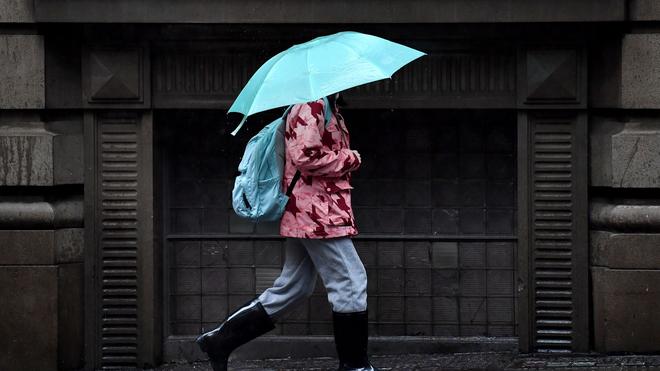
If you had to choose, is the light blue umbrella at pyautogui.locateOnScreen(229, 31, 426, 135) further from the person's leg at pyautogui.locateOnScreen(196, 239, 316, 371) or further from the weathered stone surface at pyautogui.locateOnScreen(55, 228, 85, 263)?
the weathered stone surface at pyautogui.locateOnScreen(55, 228, 85, 263)

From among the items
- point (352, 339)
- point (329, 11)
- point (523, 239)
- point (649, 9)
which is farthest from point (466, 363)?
point (649, 9)

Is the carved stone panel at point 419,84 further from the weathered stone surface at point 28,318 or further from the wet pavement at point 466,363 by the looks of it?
the wet pavement at point 466,363

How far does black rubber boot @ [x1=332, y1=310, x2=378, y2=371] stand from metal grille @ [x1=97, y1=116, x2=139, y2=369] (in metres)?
1.81

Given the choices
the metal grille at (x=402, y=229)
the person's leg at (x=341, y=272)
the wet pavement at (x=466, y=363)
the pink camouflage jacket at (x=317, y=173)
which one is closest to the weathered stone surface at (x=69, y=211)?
the metal grille at (x=402, y=229)

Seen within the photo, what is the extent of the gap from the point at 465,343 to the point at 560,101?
5.64 ft

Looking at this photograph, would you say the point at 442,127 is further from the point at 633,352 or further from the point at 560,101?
the point at 633,352

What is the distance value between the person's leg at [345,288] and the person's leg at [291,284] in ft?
0.52

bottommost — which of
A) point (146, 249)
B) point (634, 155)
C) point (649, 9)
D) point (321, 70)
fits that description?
point (146, 249)

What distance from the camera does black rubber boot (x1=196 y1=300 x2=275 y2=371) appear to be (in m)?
7.66

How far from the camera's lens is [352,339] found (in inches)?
294

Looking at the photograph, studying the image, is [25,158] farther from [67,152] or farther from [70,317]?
[70,317]

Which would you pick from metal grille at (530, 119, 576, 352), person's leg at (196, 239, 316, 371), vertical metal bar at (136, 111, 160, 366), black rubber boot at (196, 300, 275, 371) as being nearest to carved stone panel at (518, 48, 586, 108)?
metal grille at (530, 119, 576, 352)

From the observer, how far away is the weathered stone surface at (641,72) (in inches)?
325

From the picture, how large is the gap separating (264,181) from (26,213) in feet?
6.06
